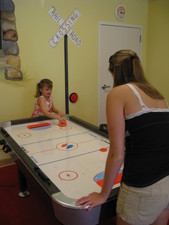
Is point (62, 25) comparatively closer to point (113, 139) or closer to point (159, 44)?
point (159, 44)

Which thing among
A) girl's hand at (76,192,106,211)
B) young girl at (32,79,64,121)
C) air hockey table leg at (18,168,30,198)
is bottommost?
air hockey table leg at (18,168,30,198)

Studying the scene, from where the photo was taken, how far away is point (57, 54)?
3166 millimetres

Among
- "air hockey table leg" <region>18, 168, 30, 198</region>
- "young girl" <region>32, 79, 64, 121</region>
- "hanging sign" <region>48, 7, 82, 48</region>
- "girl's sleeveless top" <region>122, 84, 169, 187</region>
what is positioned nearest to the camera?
"girl's sleeveless top" <region>122, 84, 169, 187</region>

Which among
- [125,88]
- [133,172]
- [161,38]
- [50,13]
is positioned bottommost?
[133,172]

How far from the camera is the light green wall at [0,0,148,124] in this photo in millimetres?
2896

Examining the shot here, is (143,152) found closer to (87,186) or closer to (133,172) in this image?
(133,172)

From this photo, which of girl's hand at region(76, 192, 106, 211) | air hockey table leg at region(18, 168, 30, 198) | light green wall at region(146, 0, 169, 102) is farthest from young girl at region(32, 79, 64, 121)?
light green wall at region(146, 0, 169, 102)

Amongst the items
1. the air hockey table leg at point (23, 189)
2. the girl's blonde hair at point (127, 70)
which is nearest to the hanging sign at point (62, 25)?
the air hockey table leg at point (23, 189)

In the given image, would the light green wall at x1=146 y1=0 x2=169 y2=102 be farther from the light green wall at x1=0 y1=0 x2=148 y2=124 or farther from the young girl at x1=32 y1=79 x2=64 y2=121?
the young girl at x1=32 y1=79 x2=64 y2=121

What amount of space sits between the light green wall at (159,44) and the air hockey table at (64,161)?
7.06 feet

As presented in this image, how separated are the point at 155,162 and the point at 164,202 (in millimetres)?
184

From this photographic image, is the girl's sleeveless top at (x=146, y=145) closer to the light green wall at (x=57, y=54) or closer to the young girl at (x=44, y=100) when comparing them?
the young girl at (x=44, y=100)

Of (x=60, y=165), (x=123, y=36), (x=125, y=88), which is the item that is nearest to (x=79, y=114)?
(x=123, y=36)

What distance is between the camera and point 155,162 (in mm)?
902
